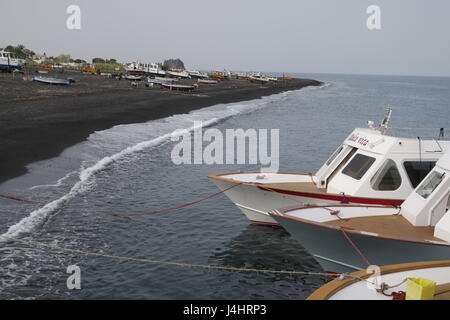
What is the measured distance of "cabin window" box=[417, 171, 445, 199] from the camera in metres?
11.2

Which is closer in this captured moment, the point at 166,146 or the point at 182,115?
the point at 166,146

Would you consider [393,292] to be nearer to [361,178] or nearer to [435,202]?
[435,202]

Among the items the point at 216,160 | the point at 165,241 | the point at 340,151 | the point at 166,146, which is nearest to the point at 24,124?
the point at 166,146

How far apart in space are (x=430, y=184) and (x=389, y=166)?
6.83 ft

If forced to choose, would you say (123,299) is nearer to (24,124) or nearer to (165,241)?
(165,241)

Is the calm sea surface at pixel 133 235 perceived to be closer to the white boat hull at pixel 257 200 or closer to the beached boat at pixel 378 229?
the white boat hull at pixel 257 200

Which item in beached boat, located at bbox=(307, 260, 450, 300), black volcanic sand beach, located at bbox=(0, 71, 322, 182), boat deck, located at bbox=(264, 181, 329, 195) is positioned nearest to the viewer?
beached boat, located at bbox=(307, 260, 450, 300)

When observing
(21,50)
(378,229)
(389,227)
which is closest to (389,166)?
(389,227)

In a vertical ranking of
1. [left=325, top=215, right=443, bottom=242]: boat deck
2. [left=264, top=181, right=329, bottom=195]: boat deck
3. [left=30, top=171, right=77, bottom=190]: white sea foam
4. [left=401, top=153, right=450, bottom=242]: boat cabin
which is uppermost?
[left=401, top=153, right=450, bottom=242]: boat cabin

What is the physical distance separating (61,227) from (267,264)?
6.51 m

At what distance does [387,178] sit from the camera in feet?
44.5

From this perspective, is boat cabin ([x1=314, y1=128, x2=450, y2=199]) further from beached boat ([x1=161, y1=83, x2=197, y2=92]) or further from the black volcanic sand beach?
beached boat ([x1=161, y1=83, x2=197, y2=92])

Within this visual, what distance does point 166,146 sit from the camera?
28531 millimetres

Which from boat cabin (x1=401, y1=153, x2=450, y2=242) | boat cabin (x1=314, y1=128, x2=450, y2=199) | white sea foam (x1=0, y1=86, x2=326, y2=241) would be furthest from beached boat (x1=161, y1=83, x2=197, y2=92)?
boat cabin (x1=401, y1=153, x2=450, y2=242)
